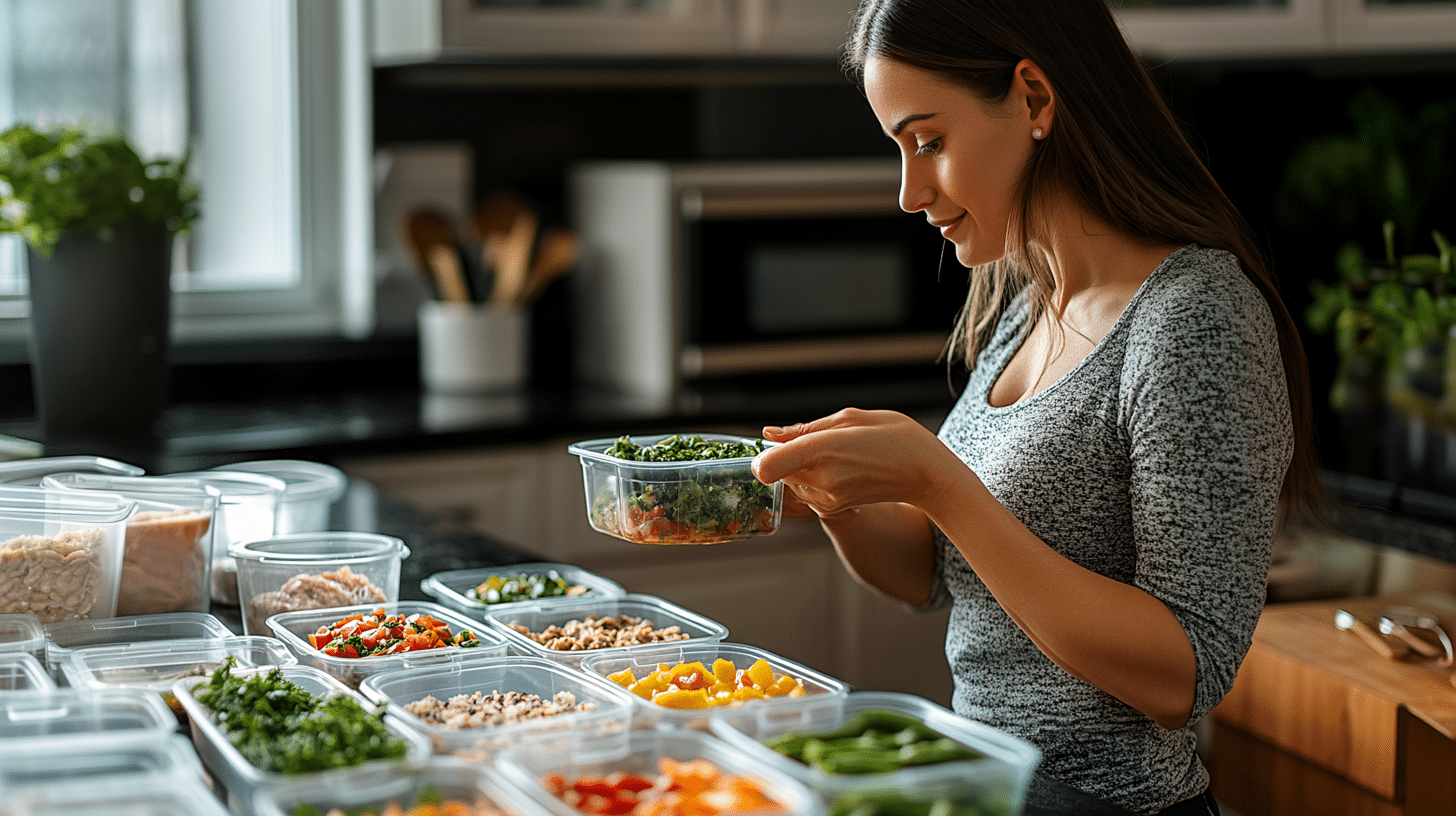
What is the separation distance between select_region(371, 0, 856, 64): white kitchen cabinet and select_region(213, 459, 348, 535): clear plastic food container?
1.26 metres

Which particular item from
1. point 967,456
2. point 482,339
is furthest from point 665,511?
point 482,339

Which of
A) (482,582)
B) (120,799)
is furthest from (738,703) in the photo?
(482,582)

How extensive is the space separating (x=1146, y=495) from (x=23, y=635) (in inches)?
40.7

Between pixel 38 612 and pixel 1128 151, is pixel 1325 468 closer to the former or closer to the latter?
pixel 1128 151

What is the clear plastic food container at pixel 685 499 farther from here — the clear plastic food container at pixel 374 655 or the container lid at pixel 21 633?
the container lid at pixel 21 633

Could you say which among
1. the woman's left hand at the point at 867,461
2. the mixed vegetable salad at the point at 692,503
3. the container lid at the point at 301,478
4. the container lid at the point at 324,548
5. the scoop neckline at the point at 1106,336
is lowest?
the container lid at the point at 324,548

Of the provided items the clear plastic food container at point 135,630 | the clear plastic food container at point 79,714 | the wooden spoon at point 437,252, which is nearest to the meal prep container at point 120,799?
the clear plastic food container at point 79,714

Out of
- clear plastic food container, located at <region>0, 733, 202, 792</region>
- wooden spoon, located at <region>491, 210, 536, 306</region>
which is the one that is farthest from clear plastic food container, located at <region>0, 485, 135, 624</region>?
wooden spoon, located at <region>491, 210, 536, 306</region>

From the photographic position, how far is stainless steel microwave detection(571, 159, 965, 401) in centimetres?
302

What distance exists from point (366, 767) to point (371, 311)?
7.76 feet

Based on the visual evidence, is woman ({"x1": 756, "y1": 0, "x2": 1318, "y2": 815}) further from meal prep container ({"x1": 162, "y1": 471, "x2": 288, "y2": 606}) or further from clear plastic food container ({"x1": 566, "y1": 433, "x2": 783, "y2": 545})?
meal prep container ({"x1": 162, "y1": 471, "x2": 288, "y2": 606})

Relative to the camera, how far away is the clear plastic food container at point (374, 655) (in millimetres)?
1280

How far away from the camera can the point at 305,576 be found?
1.51 metres

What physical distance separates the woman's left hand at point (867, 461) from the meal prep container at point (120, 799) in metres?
0.55
